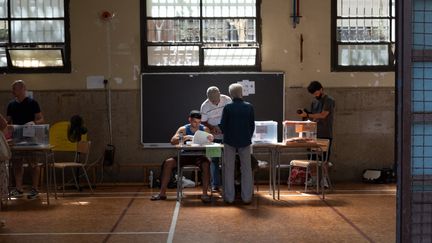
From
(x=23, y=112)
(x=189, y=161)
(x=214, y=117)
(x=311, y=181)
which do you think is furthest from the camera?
(x=311, y=181)

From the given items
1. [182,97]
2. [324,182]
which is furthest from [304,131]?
[182,97]

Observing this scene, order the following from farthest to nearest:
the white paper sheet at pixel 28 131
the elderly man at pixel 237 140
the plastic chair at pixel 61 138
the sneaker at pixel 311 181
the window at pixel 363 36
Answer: the window at pixel 363 36
the plastic chair at pixel 61 138
the sneaker at pixel 311 181
the white paper sheet at pixel 28 131
the elderly man at pixel 237 140

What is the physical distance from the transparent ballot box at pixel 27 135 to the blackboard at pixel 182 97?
2085 mm

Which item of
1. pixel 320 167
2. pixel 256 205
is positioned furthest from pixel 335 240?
pixel 320 167

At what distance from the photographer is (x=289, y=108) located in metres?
9.73

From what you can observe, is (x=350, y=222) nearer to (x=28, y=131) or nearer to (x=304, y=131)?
(x=304, y=131)

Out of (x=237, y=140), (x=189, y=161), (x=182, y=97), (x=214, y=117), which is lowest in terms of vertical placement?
(x=189, y=161)

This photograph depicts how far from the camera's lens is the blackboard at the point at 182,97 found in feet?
31.6

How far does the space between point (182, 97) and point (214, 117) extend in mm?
1166

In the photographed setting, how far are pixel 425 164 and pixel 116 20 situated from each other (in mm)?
6793

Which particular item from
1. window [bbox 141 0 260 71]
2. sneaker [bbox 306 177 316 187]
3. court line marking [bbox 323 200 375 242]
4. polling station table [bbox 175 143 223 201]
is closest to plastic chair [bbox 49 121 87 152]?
window [bbox 141 0 260 71]

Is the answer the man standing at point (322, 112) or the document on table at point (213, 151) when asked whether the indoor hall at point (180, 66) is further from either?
the document on table at point (213, 151)

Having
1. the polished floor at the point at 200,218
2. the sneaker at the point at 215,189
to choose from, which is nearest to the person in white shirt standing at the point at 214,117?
the sneaker at the point at 215,189

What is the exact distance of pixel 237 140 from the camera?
755cm
